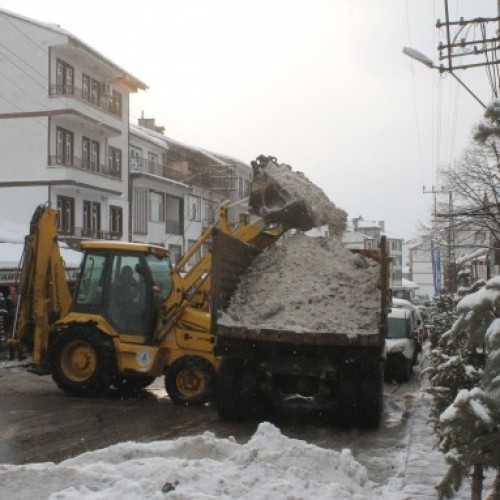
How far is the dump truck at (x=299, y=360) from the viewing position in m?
10.1

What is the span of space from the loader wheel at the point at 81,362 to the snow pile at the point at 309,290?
9.22ft

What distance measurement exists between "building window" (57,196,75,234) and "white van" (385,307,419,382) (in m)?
19.0

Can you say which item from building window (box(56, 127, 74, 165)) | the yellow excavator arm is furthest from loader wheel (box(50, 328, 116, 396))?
building window (box(56, 127, 74, 165))

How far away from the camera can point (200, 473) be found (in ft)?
20.3

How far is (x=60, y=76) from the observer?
34.2m

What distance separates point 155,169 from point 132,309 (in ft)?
106

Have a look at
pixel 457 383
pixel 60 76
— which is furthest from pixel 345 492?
pixel 60 76

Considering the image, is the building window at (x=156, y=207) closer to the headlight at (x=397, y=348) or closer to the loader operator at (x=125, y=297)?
the headlight at (x=397, y=348)

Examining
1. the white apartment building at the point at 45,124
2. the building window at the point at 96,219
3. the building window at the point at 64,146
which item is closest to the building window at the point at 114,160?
the building window at the point at 96,219

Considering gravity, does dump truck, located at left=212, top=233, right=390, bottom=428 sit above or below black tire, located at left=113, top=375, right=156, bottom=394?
above

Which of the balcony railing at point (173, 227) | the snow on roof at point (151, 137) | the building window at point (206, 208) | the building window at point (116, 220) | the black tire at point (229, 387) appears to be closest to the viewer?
the black tire at point (229, 387)

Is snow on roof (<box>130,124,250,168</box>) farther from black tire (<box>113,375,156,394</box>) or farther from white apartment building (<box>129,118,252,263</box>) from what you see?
black tire (<box>113,375,156,394</box>)

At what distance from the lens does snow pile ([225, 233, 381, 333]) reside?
10.5 meters

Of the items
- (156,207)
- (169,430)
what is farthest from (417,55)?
(156,207)
